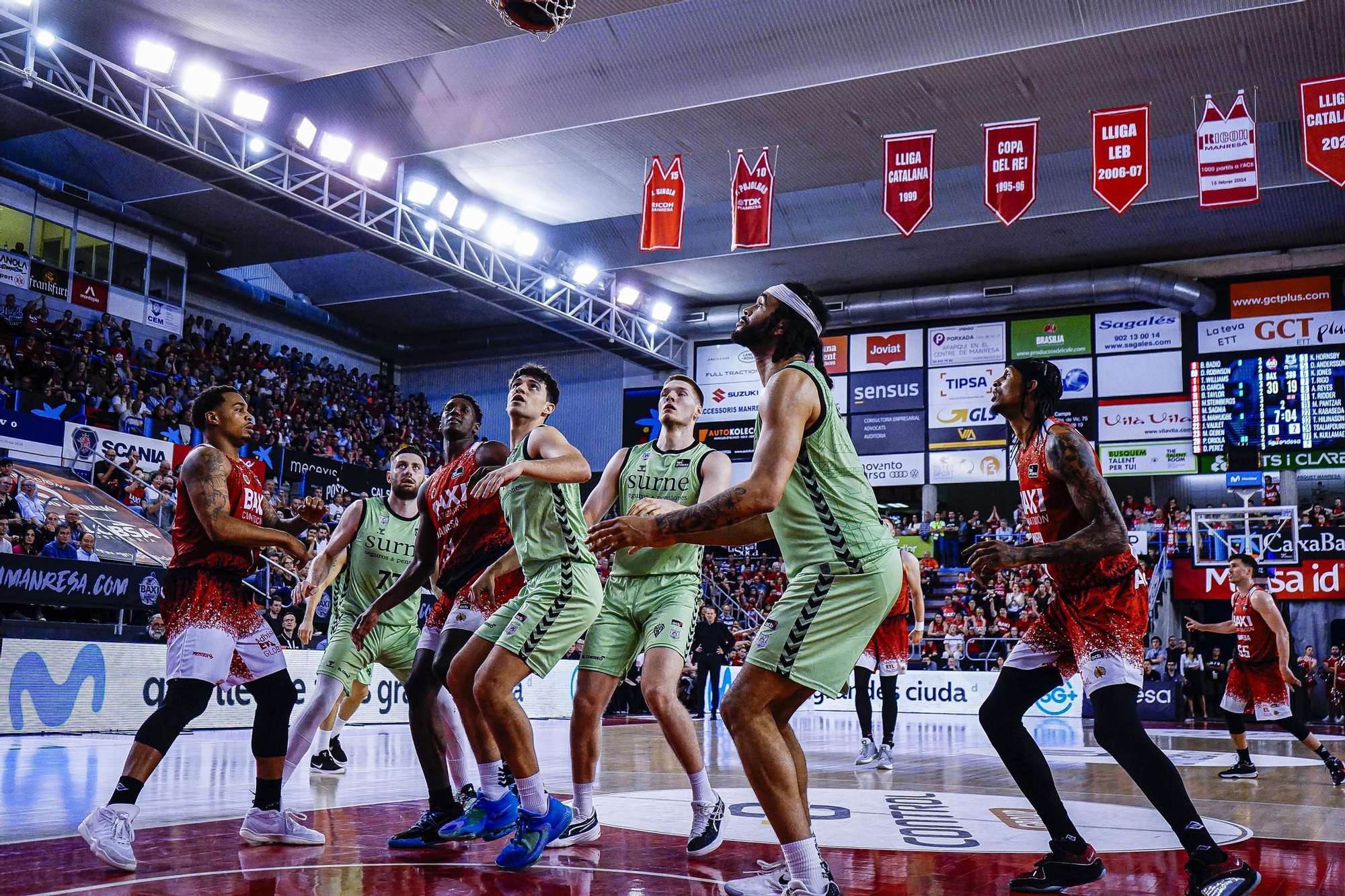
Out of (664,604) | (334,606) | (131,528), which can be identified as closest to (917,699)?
(131,528)

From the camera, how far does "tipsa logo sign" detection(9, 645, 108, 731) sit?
11.6m

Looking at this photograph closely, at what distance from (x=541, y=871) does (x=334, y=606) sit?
4.37 m

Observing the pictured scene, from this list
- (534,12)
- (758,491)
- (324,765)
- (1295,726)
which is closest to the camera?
(758,491)

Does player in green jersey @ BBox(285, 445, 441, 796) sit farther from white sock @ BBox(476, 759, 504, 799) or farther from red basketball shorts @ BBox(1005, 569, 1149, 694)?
red basketball shorts @ BBox(1005, 569, 1149, 694)

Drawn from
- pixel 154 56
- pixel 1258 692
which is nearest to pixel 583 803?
pixel 1258 692

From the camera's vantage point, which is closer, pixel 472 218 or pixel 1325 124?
pixel 1325 124

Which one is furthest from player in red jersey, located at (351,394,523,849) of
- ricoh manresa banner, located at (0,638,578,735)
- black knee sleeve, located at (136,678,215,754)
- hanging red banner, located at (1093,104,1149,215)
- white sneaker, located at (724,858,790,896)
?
hanging red banner, located at (1093,104,1149,215)

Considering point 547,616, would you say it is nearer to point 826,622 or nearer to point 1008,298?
point 826,622

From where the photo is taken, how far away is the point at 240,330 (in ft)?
96.6

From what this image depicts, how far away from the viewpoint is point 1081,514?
4770mm

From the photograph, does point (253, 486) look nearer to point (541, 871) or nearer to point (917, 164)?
point (541, 871)

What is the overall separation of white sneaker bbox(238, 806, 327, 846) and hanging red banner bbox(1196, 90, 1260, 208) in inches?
550

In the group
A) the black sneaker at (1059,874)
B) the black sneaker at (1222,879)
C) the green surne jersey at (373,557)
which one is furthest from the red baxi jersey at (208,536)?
the black sneaker at (1222,879)

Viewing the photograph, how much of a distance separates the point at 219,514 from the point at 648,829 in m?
2.74
